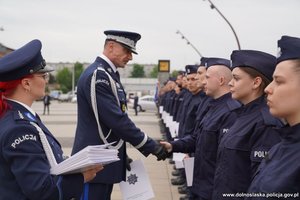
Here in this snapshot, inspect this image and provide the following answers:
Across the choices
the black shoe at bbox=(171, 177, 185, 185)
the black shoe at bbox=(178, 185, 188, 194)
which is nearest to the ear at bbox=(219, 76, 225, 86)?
the black shoe at bbox=(178, 185, 188, 194)

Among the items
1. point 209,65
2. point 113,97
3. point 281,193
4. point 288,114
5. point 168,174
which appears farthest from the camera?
point 168,174

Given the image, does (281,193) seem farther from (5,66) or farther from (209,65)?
(209,65)

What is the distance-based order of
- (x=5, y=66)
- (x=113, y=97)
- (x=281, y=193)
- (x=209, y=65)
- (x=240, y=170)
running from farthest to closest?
(x=209, y=65) < (x=113, y=97) < (x=240, y=170) < (x=5, y=66) < (x=281, y=193)

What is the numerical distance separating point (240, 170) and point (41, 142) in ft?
4.74

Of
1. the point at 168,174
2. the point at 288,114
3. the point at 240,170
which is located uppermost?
the point at 288,114

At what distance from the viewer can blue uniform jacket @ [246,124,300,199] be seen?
214 cm

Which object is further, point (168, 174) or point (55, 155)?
point (168, 174)

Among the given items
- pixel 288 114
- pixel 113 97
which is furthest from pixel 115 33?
pixel 288 114

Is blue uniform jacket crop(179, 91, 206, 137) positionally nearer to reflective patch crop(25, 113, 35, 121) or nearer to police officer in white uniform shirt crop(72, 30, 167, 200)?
police officer in white uniform shirt crop(72, 30, 167, 200)

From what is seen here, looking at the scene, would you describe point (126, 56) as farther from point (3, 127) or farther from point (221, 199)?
point (3, 127)

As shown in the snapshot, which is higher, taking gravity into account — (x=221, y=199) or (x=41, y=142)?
(x=41, y=142)

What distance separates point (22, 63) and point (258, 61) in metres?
1.74

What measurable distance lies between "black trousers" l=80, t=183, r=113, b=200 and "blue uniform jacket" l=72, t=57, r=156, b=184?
0.07 m

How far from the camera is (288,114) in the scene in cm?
236
